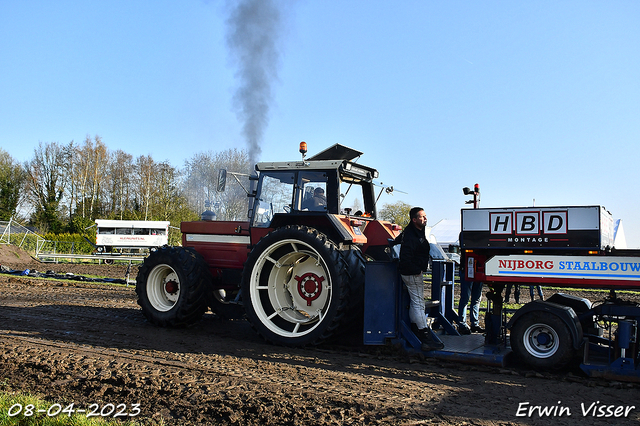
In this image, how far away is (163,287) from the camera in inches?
310

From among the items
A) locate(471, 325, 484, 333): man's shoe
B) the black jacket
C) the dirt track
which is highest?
the black jacket

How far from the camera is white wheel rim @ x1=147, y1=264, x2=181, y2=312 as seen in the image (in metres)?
7.66

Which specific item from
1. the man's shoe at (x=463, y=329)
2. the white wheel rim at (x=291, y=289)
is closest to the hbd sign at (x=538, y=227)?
the man's shoe at (x=463, y=329)

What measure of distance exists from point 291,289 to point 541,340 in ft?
10.3

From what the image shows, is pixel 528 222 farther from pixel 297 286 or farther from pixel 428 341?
pixel 297 286

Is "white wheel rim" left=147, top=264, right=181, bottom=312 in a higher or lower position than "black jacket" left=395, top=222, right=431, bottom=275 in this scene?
lower

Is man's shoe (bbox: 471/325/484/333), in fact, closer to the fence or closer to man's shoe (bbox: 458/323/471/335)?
man's shoe (bbox: 458/323/471/335)

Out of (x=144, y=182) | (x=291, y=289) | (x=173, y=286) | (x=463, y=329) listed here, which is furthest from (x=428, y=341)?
(x=144, y=182)

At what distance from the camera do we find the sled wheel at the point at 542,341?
5020mm

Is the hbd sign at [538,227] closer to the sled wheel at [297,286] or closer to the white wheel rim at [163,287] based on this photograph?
the sled wheel at [297,286]

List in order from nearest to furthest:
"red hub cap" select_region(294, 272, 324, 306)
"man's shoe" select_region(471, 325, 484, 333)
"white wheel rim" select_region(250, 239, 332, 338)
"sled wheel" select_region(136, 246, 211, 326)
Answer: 1. "white wheel rim" select_region(250, 239, 332, 338)
2. "red hub cap" select_region(294, 272, 324, 306)
3. "man's shoe" select_region(471, 325, 484, 333)
4. "sled wheel" select_region(136, 246, 211, 326)

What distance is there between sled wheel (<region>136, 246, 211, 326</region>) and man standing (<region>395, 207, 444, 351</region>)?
3112 millimetres

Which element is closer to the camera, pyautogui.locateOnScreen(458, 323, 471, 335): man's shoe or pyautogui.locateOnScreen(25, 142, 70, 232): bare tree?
pyautogui.locateOnScreen(458, 323, 471, 335): man's shoe

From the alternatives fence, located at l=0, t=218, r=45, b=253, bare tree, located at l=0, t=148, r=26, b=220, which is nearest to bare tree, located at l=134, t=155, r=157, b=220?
bare tree, located at l=0, t=148, r=26, b=220
